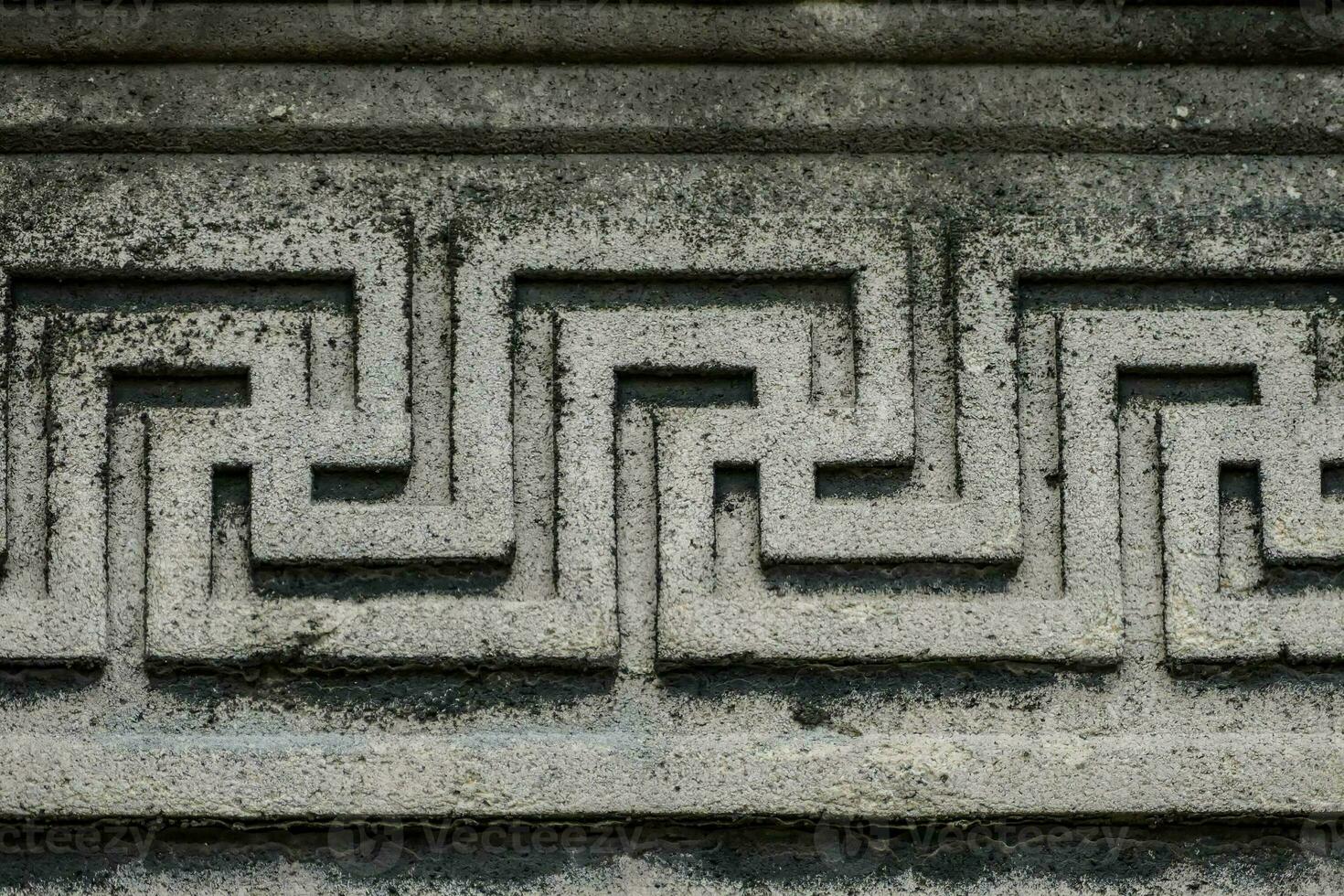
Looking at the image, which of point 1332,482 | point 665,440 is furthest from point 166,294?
point 1332,482

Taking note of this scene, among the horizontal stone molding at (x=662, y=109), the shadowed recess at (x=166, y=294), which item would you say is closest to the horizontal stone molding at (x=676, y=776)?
the shadowed recess at (x=166, y=294)

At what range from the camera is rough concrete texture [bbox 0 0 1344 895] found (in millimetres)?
935

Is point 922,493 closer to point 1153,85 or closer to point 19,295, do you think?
point 1153,85

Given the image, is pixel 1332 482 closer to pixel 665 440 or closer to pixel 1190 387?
pixel 1190 387

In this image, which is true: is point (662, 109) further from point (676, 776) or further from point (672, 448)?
point (676, 776)

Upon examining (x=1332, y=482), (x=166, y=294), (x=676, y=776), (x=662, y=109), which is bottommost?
(x=676, y=776)

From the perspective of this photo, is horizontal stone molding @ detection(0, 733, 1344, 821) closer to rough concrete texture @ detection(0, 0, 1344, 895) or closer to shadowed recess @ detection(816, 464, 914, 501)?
rough concrete texture @ detection(0, 0, 1344, 895)

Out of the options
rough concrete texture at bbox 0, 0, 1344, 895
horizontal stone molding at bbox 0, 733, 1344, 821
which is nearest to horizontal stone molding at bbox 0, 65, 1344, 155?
rough concrete texture at bbox 0, 0, 1344, 895

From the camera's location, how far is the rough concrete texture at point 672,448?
94cm

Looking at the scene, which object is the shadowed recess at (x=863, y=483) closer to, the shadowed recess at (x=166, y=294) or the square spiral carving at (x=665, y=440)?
the square spiral carving at (x=665, y=440)

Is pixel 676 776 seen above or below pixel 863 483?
below

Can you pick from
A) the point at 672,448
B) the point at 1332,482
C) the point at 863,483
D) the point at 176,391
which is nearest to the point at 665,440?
the point at 672,448

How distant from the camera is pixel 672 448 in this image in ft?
3.11

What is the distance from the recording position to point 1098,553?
3.12 feet
